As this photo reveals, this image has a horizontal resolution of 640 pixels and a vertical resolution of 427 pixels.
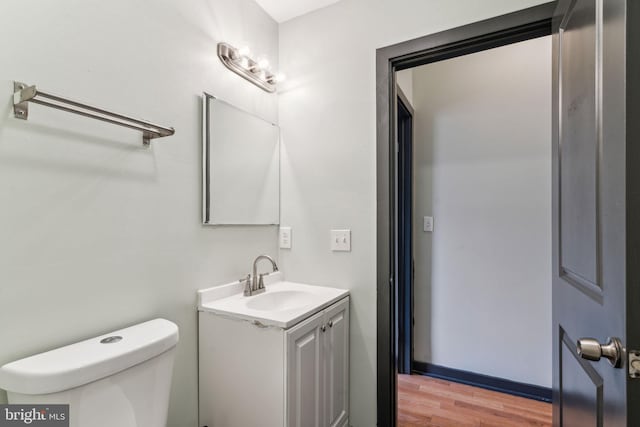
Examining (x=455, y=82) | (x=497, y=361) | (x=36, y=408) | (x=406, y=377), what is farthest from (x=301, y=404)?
(x=455, y=82)

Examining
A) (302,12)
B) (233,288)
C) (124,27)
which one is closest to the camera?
(124,27)

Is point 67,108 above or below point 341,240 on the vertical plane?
above

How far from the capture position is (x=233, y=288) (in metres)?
1.57

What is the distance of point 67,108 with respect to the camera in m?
0.92

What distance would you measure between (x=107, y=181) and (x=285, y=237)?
102 cm

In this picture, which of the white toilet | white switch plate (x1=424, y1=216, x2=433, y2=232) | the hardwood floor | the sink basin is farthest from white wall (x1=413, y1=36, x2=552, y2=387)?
the white toilet

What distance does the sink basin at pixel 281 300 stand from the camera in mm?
1574

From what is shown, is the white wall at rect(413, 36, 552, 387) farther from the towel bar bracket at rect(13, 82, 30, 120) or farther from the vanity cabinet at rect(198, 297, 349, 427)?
the towel bar bracket at rect(13, 82, 30, 120)

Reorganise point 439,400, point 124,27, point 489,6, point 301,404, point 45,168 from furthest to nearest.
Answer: point 439,400, point 489,6, point 301,404, point 124,27, point 45,168

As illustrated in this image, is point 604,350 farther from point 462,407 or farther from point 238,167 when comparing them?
point 462,407

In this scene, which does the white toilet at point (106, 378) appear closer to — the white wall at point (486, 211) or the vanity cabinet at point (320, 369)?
the vanity cabinet at point (320, 369)

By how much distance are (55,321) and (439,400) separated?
212cm

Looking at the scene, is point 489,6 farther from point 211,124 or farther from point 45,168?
point 45,168

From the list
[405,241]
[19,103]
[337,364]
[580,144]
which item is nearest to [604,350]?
[580,144]
